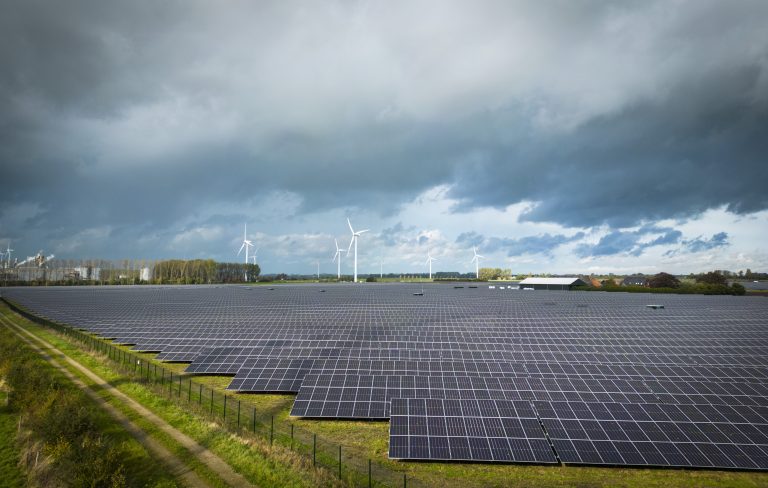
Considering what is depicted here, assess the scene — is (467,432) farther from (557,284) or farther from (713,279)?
(713,279)

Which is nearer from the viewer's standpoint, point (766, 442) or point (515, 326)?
point (766, 442)

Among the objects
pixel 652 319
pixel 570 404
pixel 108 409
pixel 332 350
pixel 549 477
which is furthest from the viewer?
pixel 652 319

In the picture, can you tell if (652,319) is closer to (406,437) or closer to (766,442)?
(766,442)

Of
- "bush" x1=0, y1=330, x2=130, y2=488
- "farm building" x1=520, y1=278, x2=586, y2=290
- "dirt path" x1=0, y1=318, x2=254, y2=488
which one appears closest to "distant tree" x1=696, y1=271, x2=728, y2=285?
"farm building" x1=520, y1=278, x2=586, y2=290

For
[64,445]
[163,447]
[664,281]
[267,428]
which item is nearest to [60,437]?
[64,445]

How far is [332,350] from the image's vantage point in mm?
45156

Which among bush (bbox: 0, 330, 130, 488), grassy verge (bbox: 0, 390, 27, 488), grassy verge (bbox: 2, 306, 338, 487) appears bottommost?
grassy verge (bbox: 0, 390, 27, 488)

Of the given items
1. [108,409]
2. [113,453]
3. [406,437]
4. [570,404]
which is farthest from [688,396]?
[108,409]

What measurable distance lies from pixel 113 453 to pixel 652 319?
7565 cm

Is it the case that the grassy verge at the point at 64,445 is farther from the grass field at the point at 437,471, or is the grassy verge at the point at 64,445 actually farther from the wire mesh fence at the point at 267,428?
the wire mesh fence at the point at 267,428

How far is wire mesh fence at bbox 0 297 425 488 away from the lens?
78.0 feet

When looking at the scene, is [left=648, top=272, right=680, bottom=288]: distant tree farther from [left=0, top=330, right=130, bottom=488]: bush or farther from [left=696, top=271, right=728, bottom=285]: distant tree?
[left=0, top=330, right=130, bottom=488]: bush

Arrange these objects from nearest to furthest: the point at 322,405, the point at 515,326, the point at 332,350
→ the point at 322,405, the point at 332,350, the point at 515,326

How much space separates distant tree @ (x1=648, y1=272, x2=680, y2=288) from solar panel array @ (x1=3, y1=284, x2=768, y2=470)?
388 ft
